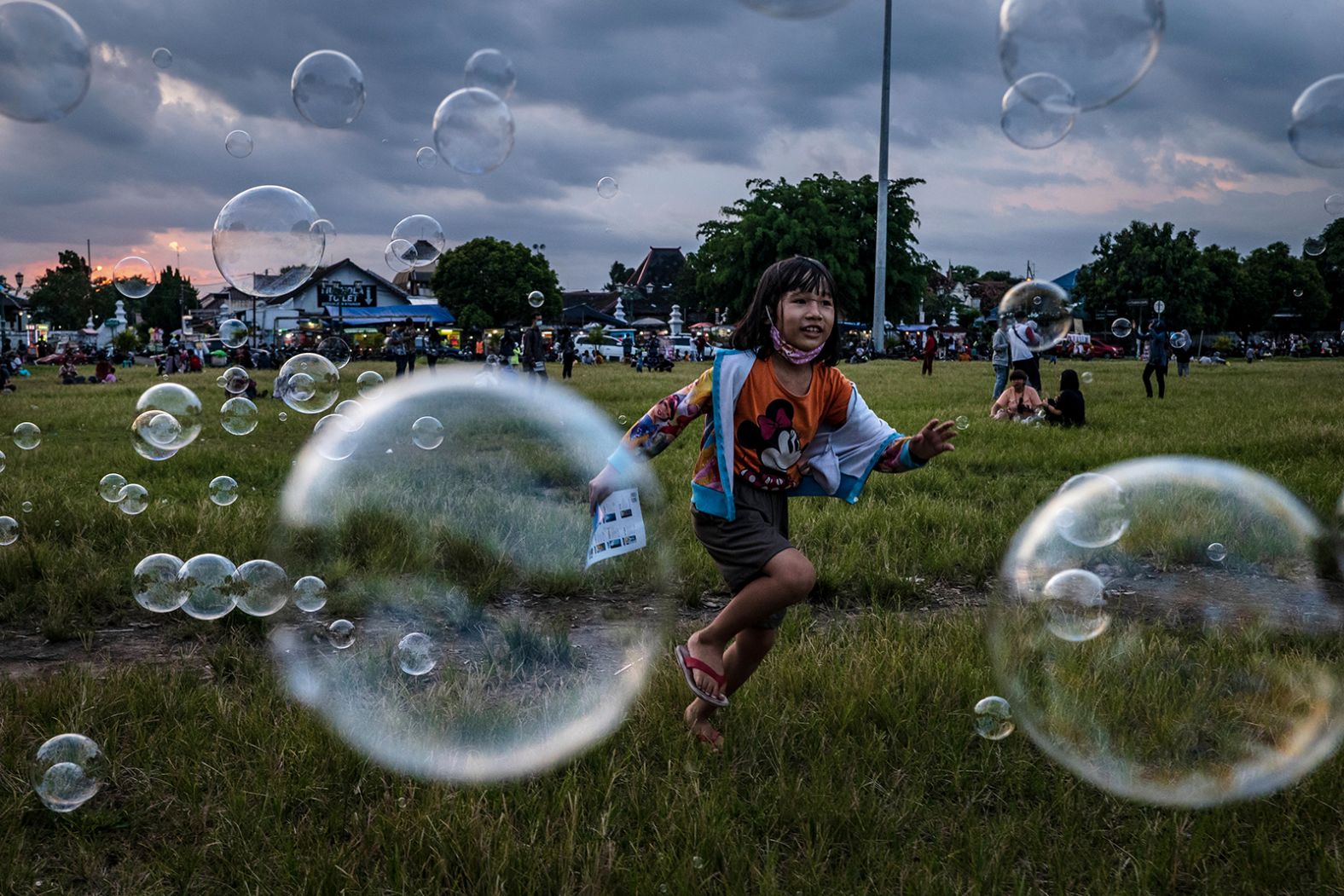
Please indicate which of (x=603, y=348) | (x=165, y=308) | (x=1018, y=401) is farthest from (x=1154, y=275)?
(x=165, y=308)

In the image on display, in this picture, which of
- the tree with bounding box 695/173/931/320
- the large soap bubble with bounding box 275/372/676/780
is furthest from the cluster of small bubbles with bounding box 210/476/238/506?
the tree with bounding box 695/173/931/320

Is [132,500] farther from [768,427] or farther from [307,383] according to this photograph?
[768,427]

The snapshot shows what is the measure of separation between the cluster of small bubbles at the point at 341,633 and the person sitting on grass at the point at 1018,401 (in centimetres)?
1017

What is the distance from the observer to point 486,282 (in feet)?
229

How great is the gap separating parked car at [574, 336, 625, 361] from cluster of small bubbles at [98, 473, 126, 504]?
38.4m

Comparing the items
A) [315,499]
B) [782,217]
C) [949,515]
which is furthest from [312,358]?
[782,217]

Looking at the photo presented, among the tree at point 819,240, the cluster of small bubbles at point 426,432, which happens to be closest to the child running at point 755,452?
the cluster of small bubbles at point 426,432

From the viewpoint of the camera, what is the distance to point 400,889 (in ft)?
7.74

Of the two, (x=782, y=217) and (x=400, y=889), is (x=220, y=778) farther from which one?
(x=782, y=217)

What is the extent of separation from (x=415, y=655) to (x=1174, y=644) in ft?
9.60

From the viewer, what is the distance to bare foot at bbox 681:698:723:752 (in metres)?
3.10

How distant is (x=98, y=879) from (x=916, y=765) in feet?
7.21

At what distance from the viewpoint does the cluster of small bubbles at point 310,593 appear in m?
4.29

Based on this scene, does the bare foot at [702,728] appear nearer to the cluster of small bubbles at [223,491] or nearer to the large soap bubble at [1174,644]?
the large soap bubble at [1174,644]
